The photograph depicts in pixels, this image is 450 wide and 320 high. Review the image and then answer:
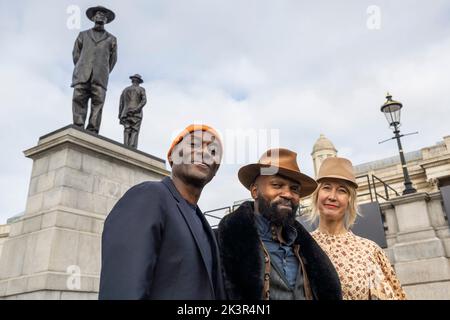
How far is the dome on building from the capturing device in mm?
59384

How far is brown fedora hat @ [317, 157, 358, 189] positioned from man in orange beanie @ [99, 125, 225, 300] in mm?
1463

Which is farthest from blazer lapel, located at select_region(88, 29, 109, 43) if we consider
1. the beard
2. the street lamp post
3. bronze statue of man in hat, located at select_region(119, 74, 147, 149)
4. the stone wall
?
the stone wall

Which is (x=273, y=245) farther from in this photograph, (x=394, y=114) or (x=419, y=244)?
(x=394, y=114)

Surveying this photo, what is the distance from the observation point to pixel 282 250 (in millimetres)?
3006

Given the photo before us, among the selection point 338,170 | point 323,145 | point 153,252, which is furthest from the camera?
point 323,145

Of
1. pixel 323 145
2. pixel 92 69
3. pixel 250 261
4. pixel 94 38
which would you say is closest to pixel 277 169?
pixel 250 261

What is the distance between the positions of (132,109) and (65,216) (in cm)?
431

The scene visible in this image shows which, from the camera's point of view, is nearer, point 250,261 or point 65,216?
point 250,261

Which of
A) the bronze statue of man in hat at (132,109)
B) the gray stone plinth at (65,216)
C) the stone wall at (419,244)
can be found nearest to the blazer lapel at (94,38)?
the bronze statue of man in hat at (132,109)

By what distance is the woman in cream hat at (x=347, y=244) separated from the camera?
10.6 feet

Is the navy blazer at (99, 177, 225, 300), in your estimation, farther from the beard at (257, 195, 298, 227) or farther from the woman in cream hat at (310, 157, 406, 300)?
the woman in cream hat at (310, 157, 406, 300)

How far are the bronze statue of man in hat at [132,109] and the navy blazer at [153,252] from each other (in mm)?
8137

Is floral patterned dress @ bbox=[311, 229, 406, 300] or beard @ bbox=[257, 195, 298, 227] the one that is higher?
beard @ bbox=[257, 195, 298, 227]
